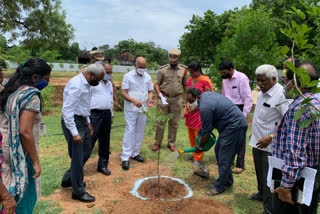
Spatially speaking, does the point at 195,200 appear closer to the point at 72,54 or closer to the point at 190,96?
the point at 190,96

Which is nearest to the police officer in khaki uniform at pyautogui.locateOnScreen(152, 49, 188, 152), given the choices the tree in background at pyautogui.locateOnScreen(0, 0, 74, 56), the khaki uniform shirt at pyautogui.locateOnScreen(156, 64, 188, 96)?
the khaki uniform shirt at pyautogui.locateOnScreen(156, 64, 188, 96)

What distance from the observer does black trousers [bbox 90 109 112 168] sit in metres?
4.39

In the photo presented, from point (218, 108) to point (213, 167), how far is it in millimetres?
1847

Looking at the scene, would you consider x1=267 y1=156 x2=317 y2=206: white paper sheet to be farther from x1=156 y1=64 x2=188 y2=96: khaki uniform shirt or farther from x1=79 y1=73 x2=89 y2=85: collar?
x1=156 y1=64 x2=188 y2=96: khaki uniform shirt

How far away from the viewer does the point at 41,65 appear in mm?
2406

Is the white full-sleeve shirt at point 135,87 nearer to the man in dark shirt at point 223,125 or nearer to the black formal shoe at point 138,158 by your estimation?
the black formal shoe at point 138,158

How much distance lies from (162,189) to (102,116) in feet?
5.34

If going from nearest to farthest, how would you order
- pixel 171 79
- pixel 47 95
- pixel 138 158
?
pixel 138 158, pixel 171 79, pixel 47 95

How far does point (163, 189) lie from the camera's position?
13.6 feet

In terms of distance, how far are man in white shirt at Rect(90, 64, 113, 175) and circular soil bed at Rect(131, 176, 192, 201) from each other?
773 mm

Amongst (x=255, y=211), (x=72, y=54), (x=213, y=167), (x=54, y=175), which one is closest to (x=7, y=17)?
(x=54, y=175)

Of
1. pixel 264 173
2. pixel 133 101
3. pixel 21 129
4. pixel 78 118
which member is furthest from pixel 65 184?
pixel 264 173

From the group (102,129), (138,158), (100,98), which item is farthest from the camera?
(138,158)

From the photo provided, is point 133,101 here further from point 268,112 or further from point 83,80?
point 268,112
